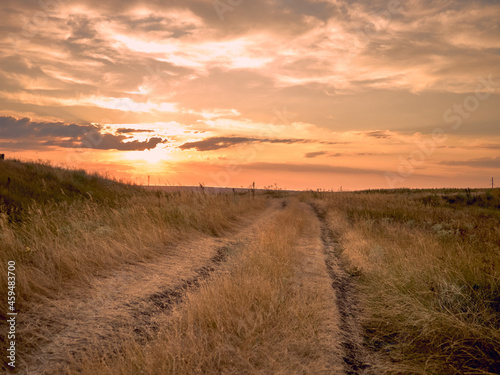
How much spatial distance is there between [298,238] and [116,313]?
354 inches

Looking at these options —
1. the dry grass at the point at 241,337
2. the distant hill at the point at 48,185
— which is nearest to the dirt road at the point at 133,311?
the dry grass at the point at 241,337

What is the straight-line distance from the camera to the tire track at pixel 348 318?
4426 mm

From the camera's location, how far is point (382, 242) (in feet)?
36.0

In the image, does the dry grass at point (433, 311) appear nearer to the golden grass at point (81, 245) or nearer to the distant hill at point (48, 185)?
the golden grass at point (81, 245)

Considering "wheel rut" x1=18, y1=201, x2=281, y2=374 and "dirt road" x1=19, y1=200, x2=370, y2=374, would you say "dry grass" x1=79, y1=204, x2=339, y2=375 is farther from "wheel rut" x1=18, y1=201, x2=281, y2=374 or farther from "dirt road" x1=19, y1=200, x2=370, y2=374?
"wheel rut" x1=18, y1=201, x2=281, y2=374

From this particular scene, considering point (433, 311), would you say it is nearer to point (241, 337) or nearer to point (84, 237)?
point (241, 337)

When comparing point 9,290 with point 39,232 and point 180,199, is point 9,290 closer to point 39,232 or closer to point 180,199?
point 39,232

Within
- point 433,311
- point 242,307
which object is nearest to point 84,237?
point 242,307

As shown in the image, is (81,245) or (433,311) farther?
(81,245)

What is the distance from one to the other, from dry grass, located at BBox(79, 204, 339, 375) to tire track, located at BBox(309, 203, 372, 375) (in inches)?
7.7

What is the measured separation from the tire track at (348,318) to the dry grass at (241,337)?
0.64 feet

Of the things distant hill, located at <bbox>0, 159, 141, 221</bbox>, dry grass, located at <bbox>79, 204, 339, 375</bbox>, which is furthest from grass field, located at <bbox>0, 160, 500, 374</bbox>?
distant hill, located at <bbox>0, 159, 141, 221</bbox>

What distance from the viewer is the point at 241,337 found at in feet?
15.1

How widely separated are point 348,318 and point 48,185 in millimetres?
23553
